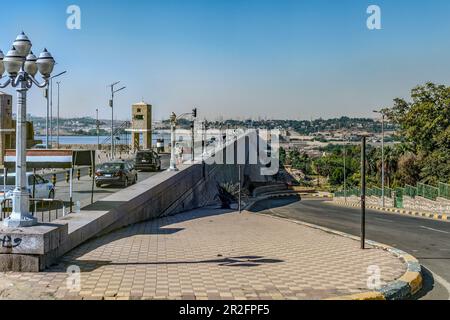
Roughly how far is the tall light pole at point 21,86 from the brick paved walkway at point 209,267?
42.0 inches

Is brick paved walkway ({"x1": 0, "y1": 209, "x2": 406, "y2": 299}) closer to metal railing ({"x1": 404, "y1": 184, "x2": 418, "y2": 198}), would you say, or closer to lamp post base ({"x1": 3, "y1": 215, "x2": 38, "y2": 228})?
lamp post base ({"x1": 3, "y1": 215, "x2": 38, "y2": 228})

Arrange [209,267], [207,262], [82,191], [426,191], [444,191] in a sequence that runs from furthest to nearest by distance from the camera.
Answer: [426,191], [444,191], [82,191], [207,262], [209,267]

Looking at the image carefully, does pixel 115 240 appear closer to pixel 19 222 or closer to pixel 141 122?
pixel 19 222

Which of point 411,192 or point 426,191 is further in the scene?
point 411,192

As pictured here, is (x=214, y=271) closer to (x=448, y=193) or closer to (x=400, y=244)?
(x=400, y=244)

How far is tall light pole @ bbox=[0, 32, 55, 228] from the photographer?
8945mm

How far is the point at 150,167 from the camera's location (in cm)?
3350

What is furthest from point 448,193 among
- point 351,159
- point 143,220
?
point 351,159

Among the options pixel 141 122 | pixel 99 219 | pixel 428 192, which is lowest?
pixel 428 192

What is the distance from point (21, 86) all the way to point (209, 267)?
4480 millimetres

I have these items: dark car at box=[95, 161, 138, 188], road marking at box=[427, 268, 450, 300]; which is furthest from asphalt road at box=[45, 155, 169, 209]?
road marking at box=[427, 268, 450, 300]

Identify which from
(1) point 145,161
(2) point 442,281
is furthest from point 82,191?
(2) point 442,281

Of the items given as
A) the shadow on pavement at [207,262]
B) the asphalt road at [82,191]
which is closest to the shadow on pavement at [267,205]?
the asphalt road at [82,191]

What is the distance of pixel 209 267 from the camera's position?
9133 millimetres
